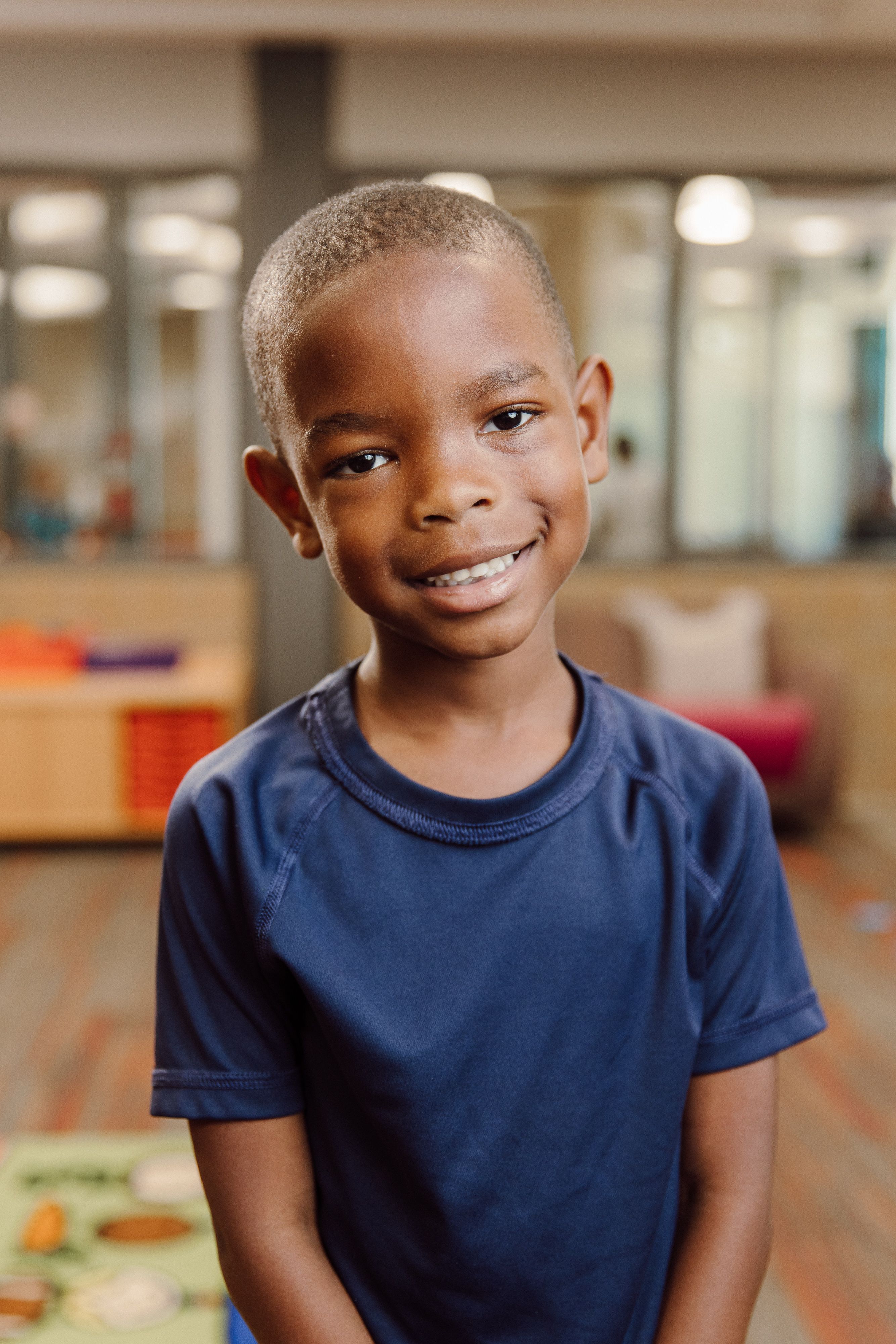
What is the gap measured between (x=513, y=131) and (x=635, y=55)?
0.56m

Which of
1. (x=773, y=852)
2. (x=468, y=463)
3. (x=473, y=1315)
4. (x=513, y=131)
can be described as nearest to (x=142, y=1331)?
(x=473, y=1315)

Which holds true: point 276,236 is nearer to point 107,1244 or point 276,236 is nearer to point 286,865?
point 107,1244

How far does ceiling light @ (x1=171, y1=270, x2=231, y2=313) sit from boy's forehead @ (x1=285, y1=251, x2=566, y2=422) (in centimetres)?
481

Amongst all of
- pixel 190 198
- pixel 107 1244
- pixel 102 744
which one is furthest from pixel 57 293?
pixel 107 1244

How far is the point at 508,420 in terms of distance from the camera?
75 cm

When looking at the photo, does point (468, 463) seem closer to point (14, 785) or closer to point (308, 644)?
point (14, 785)

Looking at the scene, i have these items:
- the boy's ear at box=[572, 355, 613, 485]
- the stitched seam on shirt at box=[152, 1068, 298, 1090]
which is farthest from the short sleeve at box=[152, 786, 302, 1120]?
the boy's ear at box=[572, 355, 613, 485]

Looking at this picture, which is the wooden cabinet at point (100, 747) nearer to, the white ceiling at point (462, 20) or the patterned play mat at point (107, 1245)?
the patterned play mat at point (107, 1245)

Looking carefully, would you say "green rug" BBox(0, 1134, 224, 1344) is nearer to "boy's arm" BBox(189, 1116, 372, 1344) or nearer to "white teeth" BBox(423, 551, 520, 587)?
"boy's arm" BBox(189, 1116, 372, 1344)

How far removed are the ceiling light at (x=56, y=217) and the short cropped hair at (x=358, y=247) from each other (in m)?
4.85

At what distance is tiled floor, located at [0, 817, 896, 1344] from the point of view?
2.03 meters

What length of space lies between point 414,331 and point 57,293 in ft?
16.4

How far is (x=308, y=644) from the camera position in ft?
17.4

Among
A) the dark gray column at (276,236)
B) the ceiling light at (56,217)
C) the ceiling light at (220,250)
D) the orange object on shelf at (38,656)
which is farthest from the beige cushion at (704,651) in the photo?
the ceiling light at (56,217)
